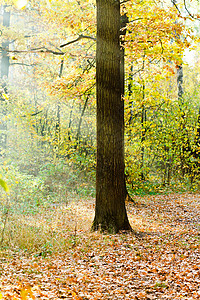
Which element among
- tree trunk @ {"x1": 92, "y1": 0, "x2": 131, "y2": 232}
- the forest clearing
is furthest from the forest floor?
tree trunk @ {"x1": 92, "y1": 0, "x2": 131, "y2": 232}

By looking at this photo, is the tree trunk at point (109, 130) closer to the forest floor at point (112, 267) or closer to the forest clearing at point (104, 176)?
Answer: the forest clearing at point (104, 176)

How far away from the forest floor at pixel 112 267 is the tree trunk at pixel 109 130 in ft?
1.46

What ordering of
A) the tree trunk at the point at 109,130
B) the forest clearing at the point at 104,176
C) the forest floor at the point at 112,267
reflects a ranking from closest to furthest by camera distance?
the forest floor at the point at 112,267 → the forest clearing at the point at 104,176 → the tree trunk at the point at 109,130

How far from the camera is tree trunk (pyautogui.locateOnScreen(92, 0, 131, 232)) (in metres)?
6.07

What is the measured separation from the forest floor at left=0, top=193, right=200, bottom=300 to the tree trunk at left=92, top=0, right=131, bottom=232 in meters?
0.44

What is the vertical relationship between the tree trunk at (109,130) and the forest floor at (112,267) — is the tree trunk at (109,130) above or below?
above

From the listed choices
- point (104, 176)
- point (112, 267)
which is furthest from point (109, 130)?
point (112, 267)

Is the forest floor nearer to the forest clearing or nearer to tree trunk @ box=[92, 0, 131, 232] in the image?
the forest clearing

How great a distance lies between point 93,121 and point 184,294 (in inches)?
457

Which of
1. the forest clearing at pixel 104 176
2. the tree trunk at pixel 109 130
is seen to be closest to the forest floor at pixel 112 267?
the forest clearing at pixel 104 176

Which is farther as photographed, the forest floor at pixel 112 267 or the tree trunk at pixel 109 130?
the tree trunk at pixel 109 130

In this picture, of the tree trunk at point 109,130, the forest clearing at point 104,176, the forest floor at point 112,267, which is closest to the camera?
the forest floor at point 112,267

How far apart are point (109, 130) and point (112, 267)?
2.64m

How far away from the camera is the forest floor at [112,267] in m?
3.72
